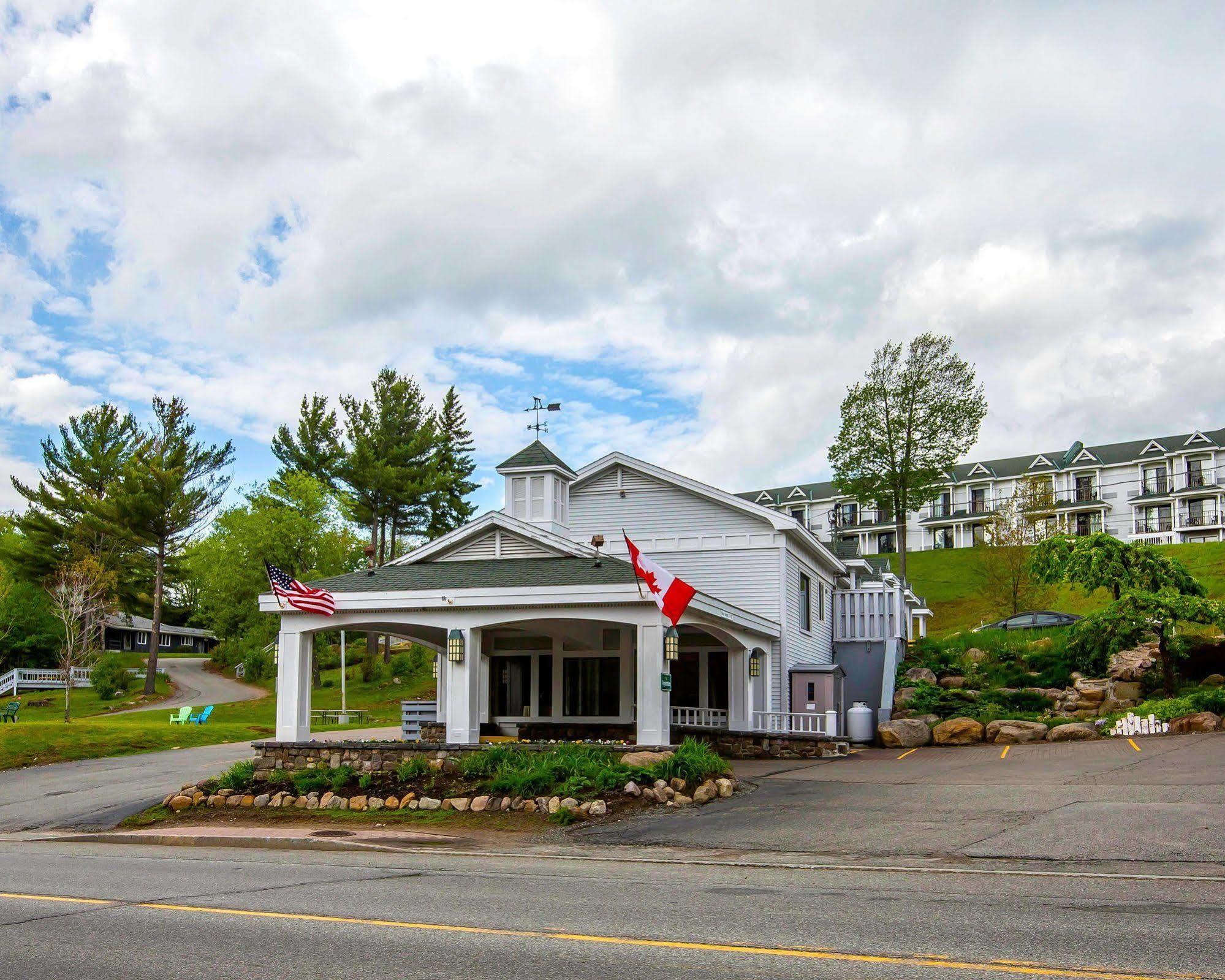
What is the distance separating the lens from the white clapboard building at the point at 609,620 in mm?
18750

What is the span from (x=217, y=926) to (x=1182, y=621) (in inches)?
976

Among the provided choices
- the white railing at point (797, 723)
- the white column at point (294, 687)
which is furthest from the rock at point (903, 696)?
the white column at point (294, 687)

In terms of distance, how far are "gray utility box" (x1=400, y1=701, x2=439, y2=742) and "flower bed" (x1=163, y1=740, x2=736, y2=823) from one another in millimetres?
6702

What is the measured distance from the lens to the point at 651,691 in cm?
1797

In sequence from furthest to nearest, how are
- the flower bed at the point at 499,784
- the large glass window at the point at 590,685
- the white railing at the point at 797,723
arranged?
the large glass window at the point at 590,685, the white railing at the point at 797,723, the flower bed at the point at 499,784

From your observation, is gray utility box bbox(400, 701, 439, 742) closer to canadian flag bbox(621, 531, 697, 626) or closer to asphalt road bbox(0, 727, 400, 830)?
asphalt road bbox(0, 727, 400, 830)

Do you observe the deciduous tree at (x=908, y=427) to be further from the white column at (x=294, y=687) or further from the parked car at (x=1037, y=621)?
the white column at (x=294, y=687)

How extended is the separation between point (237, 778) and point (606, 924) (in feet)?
40.1

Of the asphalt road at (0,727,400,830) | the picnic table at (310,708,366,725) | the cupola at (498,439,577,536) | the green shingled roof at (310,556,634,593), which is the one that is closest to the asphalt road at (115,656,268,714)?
the picnic table at (310,708,366,725)

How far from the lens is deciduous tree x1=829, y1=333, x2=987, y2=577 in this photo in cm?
5256

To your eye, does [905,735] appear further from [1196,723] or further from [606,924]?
[606,924]

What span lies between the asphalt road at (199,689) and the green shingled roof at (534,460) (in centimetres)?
3041

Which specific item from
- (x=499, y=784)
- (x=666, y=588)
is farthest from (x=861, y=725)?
(x=499, y=784)

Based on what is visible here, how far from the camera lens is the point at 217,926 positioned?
25.8ft
